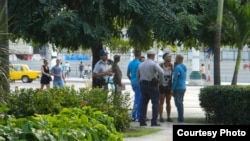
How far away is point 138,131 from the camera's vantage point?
12883mm

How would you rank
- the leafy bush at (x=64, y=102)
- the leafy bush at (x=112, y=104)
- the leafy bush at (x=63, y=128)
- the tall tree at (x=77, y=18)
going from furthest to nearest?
1. the tall tree at (x=77, y=18)
2. the leafy bush at (x=112, y=104)
3. the leafy bush at (x=64, y=102)
4. the leafy bush at (x=63, y=128)

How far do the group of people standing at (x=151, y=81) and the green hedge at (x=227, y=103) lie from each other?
0.68 metres

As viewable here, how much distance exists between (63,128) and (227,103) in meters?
8.79

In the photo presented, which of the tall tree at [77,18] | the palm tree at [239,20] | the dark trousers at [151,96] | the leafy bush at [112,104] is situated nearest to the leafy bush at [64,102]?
the leafy bush at [112,104]

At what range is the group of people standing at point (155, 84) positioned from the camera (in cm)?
1410

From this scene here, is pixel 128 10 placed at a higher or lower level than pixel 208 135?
higher

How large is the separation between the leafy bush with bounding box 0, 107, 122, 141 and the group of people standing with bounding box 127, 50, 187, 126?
7.00 metres

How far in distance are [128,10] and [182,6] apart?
5.14ft

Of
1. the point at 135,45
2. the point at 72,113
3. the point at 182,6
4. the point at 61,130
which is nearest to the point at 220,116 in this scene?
the point at 182,6

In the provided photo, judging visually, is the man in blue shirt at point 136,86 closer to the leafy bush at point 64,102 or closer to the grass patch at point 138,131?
the grass patch at point 138,131

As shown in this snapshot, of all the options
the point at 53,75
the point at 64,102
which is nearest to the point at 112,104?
the point at 64,102

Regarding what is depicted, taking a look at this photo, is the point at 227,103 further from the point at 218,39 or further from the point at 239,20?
the point at 239,20

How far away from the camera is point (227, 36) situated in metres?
17.0

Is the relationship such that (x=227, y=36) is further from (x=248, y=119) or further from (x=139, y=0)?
(x=248, y=119)
